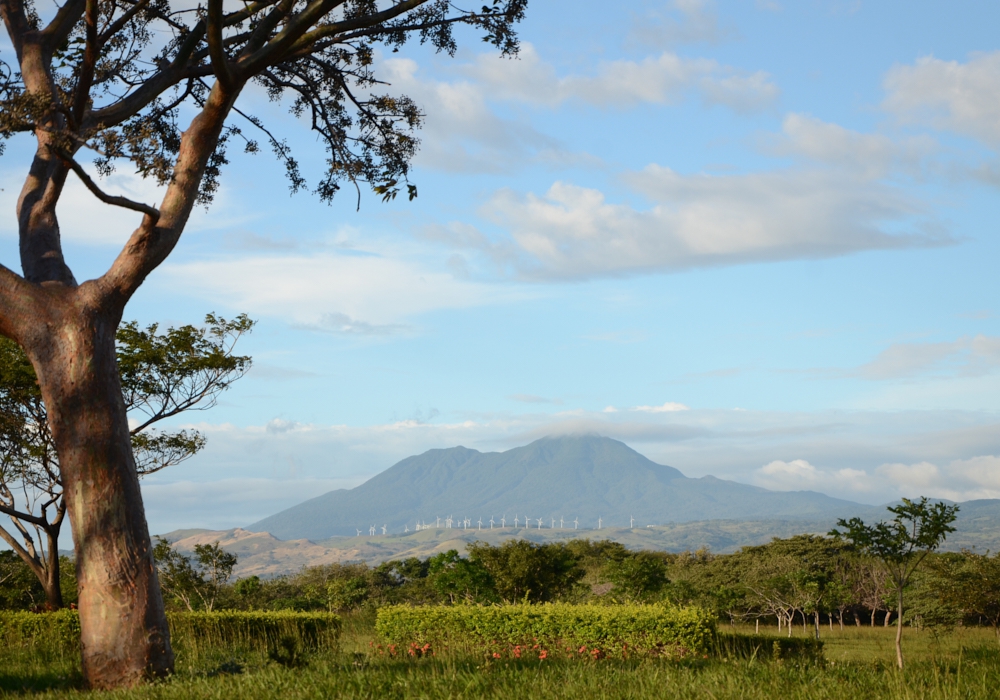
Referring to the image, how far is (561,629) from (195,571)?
14.1 metres

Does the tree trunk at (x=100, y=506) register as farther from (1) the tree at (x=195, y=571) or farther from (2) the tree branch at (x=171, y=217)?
(1) the tree at (x=195, y=571)

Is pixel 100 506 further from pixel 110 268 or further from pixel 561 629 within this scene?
pixel 561 629

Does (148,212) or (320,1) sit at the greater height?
(320,1)

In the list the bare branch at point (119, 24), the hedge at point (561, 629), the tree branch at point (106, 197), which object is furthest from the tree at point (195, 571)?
the tree branch at point (106, 197)

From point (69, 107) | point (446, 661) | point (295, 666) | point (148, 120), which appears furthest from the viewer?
point (148, 120)

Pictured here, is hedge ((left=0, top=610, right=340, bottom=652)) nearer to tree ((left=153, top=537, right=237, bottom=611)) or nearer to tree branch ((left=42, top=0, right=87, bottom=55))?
tree ((left=153, top=537, right=237, bottom=611))

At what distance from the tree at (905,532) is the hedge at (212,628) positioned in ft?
34.4

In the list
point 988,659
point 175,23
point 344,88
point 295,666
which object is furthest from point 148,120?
point 988,659

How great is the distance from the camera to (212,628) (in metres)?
15.0

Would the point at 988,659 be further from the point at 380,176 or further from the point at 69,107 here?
the point at 69,107

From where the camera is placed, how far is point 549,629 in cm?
1484

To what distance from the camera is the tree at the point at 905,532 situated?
1752 cm

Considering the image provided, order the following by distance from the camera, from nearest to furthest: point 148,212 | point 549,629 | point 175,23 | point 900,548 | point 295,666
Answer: point 295,666 < point 148,212 < point 175,23 < point 549,629 < point 900,548

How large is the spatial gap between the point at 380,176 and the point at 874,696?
1007cm
